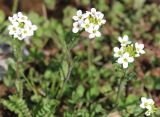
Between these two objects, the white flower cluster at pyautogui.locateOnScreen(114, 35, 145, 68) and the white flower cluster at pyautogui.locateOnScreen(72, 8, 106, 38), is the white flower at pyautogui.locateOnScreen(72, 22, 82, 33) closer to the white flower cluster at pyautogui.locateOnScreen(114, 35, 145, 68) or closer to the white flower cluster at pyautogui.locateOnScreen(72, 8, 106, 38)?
the white flower cluster at pyautogui.locateOnScreen(72, 8, 106, 38)

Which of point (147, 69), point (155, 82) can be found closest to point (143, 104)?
point (155, 82)

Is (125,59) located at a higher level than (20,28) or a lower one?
lower

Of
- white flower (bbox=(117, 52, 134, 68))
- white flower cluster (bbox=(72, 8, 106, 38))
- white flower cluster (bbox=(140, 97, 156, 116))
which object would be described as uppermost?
white flower cluster (bbox=(72, 8, 106, 38))

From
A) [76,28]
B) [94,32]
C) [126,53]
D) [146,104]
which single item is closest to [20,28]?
[76,28]

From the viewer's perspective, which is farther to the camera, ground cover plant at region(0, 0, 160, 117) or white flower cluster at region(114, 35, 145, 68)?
ground cover plant at region(0, 0, 160, 117)

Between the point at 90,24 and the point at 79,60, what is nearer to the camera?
the point at 90,24

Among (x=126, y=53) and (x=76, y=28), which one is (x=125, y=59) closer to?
(x=126, y=53)

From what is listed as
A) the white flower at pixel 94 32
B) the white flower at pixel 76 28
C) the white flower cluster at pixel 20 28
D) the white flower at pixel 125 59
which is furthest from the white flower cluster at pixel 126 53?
the white flower cluster at pixel 20 28

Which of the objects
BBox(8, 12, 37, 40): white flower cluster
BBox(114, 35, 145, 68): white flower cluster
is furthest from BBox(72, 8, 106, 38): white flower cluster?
BBox(8, 12, 37, 40): white flower cluster

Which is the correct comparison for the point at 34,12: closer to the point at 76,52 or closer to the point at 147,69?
the point at 76,52
